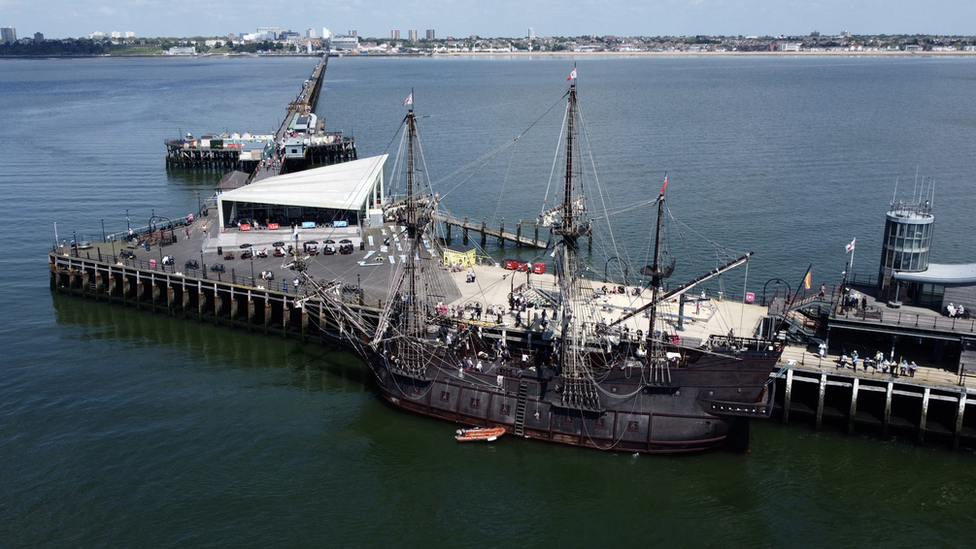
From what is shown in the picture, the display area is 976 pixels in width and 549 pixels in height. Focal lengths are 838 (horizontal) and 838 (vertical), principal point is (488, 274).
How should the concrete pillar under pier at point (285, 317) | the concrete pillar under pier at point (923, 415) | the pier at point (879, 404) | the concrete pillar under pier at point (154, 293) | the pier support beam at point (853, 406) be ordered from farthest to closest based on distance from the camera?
the concrete pillar under pier at point (154, 293), the concrete pillar under pier at point (285, 317), the pier support beam at point (853, 406), the pier at point (879, 404), the concrete pillar under pier at point (923, 415)

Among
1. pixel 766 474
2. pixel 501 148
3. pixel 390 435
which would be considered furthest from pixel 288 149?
pixel 766 474

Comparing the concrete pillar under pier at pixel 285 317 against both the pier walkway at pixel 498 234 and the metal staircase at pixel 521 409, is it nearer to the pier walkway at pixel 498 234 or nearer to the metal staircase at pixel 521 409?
the metal staircase at pixel 521 409

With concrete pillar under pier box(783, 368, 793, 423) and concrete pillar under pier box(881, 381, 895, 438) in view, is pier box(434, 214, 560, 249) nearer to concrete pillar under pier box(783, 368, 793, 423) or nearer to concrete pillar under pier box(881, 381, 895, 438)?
concrete pillar under pier box(783, 368, 793, 423)

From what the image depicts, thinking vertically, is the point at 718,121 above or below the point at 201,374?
above

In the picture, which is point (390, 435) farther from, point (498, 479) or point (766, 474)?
point (766, 474)

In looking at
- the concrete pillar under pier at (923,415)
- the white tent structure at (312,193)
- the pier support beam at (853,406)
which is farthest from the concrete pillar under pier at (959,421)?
the white tent structure at (312,193)

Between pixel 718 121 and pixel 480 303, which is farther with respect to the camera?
pixel 718 121

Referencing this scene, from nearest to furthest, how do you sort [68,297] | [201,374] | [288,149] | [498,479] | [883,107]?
[498,479] → [201,374] → [68,297] → [288,149] → [883,107]

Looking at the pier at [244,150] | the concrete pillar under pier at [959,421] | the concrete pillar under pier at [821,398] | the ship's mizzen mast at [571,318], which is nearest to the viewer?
the concrete pillar under pier at [959,421]

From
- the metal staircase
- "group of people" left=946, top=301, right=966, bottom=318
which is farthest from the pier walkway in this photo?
"group of people" left=946, top=301, right=966, bottom=318
